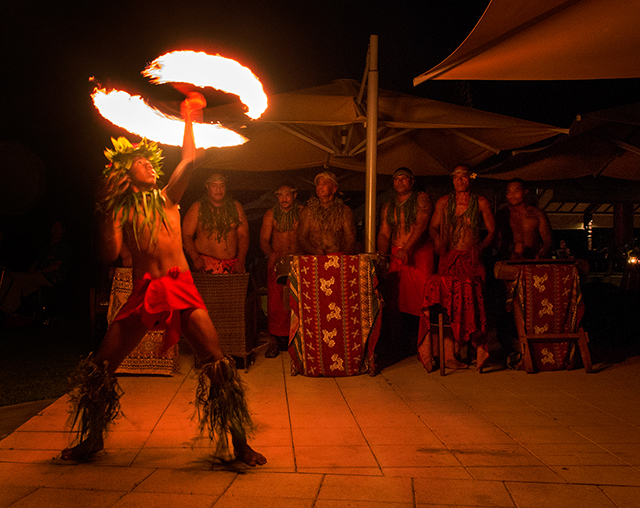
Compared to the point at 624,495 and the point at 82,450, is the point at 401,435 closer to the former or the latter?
the point at 624,495

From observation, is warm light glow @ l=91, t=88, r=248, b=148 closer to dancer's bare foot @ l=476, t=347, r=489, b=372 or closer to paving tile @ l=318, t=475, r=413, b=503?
paving tile @ l=318, t=475, r=413, b=503

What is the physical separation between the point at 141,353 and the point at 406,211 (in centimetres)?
312

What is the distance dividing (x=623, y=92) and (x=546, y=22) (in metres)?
11.9

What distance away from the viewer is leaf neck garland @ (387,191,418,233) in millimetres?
5895

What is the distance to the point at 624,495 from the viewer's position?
7.91 feet

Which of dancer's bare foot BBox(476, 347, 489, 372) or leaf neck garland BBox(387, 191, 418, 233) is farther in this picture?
leaf neck garland BBox(387, 191, 418, 233)

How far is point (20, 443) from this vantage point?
3.18 m

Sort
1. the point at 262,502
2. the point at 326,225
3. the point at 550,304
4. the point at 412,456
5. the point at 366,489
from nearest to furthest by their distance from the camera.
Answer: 1. the point at 262,502
2. the point at 366,489
3. the point at 412,456
4. the point at 550,304
5. the point at 326,225

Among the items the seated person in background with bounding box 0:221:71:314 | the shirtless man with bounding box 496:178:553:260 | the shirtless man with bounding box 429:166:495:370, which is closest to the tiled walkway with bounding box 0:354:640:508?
the shirtless man with bounding box 429:166:495:370

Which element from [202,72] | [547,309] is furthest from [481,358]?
[202,72]

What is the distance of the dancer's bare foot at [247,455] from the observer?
2.80 meters

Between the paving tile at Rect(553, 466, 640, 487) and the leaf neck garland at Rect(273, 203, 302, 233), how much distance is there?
4.18m

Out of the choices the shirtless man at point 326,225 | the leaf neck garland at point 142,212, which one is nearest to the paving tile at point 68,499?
the leaf neck garland at point 142,212

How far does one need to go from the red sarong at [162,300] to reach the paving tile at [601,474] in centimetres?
208
